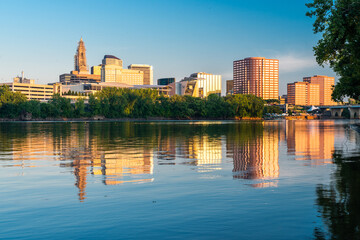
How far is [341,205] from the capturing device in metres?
12.7

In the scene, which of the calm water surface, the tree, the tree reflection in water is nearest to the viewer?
the tree reflection in water

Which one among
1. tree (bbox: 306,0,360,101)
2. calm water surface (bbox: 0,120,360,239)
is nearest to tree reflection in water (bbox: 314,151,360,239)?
calm water surface (bbox: 0,120,360,239)

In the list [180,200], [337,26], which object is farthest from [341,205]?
[337,26]

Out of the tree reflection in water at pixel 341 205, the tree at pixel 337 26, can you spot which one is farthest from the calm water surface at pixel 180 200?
the tree at pixel 337 26

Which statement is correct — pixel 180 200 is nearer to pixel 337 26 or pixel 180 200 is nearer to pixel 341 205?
pixel 341 205

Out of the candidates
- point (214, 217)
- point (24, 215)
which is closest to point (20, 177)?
point (24, 215)

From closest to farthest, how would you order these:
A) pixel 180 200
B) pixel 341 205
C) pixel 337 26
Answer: pixel 341 205 < pixel 180 200 < pixel 337 26

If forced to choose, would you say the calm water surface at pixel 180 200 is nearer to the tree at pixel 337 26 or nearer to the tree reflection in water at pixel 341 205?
the tree reflection in water at pixel 341 205

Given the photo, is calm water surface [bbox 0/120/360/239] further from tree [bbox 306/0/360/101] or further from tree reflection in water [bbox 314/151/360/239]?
tree [bbox 306/0/360/101]

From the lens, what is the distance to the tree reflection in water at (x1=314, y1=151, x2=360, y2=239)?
1002 cm

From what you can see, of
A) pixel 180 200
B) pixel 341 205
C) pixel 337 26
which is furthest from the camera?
pixel 337 26

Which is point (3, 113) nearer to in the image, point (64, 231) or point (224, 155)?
point (224, 155)

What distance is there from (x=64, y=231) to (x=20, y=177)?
1001 cm

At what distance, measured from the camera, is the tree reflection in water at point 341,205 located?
32.9 ft
